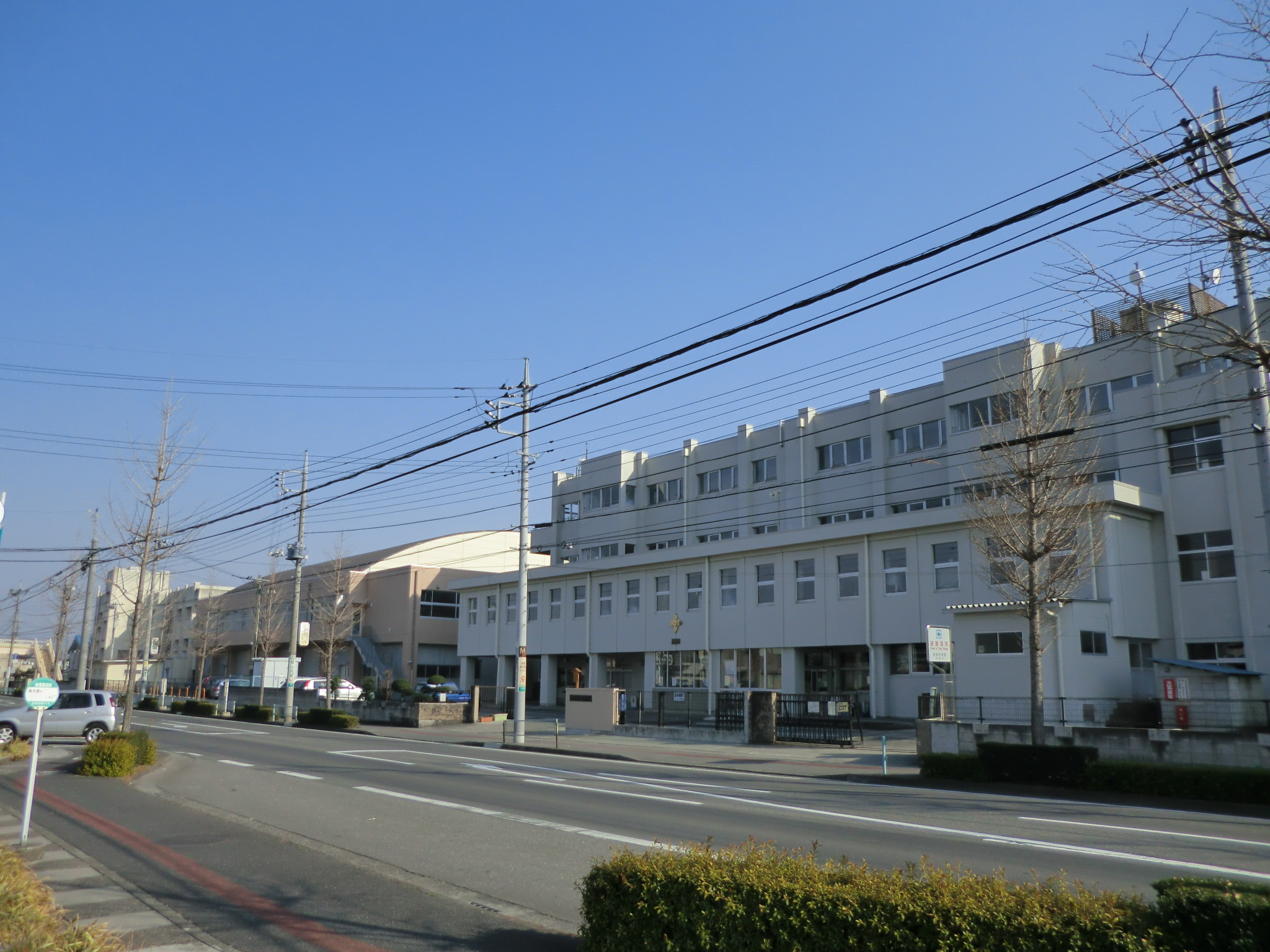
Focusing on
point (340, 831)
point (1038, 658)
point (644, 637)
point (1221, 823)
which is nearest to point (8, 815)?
point (340, 831)

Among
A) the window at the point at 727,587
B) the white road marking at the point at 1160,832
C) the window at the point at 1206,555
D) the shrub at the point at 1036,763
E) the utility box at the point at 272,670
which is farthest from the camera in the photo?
the utility box at the point at 272,670

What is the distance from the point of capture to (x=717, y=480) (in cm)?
5331

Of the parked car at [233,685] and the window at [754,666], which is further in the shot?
the parked car at [233,685]

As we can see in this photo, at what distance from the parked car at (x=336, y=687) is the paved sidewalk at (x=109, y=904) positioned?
4194 centimetres

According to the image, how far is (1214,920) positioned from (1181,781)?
1510cm

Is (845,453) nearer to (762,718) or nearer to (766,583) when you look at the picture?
(766,583)

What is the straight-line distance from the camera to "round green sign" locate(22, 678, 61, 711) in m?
11.7

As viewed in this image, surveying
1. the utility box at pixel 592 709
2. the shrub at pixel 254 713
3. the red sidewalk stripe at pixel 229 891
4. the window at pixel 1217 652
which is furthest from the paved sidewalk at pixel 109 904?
the shrub at pixel 254 713

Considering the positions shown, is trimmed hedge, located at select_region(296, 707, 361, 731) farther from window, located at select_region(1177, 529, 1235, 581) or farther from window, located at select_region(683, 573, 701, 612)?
window, located at select_region(1177, 529, 1235, 581)

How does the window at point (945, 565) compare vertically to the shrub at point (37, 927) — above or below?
above

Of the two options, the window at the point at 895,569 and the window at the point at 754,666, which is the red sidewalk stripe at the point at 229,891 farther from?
the window at the point at 754,666

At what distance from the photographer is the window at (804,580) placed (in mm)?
40312

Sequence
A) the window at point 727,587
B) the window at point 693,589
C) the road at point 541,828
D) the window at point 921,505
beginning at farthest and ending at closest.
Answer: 1. the window at point 693,589
2. the window at point 727,587
3. the window at point 921,505
4. the road at point 541,828

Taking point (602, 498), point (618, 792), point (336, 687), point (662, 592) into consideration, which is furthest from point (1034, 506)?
point (336, 687)
